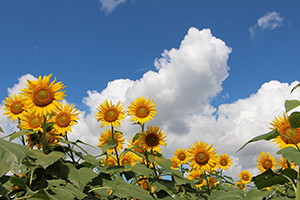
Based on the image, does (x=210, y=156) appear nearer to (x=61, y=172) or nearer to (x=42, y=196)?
(x=61, y=172)

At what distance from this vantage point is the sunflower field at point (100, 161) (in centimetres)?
179

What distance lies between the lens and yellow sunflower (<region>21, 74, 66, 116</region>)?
304 cm

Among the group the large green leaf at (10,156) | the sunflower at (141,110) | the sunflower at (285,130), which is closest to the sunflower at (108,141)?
the sunflower at (141,110)

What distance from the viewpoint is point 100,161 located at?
367 centimetres

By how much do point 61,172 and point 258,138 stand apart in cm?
193

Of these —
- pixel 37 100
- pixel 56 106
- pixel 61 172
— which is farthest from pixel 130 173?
pixel 37 100

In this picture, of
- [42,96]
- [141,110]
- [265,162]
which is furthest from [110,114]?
[265,162]

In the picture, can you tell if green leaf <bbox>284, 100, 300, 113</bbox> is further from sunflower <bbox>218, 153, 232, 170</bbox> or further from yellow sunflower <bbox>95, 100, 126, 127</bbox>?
sunflower <bbox>218, 153, 232, 170</bbox>

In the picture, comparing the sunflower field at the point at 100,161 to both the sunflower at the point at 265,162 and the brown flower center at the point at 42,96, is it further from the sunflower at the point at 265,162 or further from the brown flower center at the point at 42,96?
the sunflower at the point at 265,162

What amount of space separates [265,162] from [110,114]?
17.8 feet

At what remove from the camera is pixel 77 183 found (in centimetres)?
219

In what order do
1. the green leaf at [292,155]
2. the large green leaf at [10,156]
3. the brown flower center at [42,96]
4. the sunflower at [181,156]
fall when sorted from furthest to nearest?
1. the sunflower at [181,156]
2. the brown flower center at [42,96]
3. the green leaf at [292,155]
4. the large green leaf at [10,156]

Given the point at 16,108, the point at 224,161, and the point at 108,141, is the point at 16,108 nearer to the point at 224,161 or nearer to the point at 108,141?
the point at 108,141

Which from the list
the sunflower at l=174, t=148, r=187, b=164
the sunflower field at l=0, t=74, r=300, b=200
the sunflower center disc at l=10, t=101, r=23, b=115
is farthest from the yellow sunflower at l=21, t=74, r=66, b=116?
the sunflower at l=174, t=148, r=187, b=164
